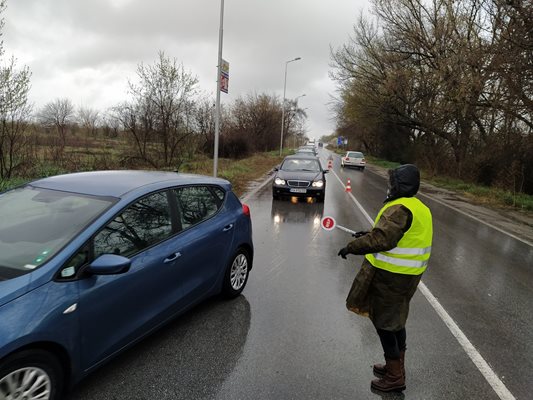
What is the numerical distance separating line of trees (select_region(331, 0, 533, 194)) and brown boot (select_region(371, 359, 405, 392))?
42.9ft

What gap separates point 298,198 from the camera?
13.5m

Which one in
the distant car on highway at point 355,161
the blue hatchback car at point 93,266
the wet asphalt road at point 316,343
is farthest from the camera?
the distant car on highway at point 355,161

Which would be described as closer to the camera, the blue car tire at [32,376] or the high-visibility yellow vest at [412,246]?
the blue car tire at [32,376]

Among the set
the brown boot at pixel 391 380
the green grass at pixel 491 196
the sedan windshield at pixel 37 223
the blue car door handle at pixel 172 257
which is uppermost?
the sedan windshield at pixel 37 223

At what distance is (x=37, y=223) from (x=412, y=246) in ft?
9.68

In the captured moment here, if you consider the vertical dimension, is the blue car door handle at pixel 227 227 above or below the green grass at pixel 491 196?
above

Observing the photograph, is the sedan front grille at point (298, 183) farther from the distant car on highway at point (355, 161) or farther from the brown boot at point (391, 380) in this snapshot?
the distant car on highway at point (355, 161)

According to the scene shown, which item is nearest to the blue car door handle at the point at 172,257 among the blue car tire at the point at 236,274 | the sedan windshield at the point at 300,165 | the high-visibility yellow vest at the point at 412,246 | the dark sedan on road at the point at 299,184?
the blue car tire at the point at 236,274

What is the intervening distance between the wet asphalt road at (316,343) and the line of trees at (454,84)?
10.1 meters

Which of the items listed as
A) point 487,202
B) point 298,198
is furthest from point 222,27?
point 487,202

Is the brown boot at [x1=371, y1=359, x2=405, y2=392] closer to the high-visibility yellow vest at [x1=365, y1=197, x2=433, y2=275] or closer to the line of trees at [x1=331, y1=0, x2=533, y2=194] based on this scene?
the high-visibility yellow vest at [x1=365, y1=197, x2=433, y2=275]

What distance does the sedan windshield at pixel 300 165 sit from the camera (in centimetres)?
1375

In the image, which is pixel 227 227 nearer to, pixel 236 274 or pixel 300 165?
pixel 236 274

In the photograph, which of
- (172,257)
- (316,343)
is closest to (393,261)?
(316,343)
